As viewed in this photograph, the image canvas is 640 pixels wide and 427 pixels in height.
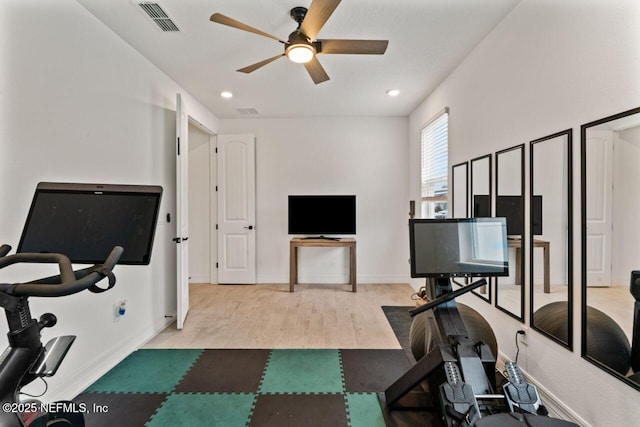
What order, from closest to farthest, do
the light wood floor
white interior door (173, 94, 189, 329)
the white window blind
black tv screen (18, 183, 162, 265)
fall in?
1. black tv screen (18, 183, 162, 265)
2. the light wood floor
3. white interior door (173, 94, 189, 329)
4. the white window blind

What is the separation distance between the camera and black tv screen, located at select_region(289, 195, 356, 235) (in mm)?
4574

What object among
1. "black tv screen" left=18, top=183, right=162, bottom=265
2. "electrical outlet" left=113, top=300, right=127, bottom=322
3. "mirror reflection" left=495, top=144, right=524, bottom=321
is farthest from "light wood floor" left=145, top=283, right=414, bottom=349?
"black tv screen" left=18, top=183, right=162, bottom=265

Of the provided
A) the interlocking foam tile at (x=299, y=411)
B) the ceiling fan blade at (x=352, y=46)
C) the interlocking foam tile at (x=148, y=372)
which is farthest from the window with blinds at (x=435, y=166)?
the interlocking foam tile at (x=148, y=372)

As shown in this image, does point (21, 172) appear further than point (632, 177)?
Yes

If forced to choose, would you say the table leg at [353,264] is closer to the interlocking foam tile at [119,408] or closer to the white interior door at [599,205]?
the interlocking foam tile at [119,408]

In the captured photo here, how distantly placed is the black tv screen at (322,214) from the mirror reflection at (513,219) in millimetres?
2463

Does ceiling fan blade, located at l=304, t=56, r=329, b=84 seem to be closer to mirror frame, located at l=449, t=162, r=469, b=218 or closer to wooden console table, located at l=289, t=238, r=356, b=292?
mirror frame, located at l=449, t=162, r=469, b=218

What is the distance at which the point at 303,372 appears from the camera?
2266 millimetres

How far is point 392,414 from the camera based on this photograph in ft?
5.96

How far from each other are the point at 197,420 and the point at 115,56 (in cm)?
285

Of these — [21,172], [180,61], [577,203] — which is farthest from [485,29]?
[21,172]

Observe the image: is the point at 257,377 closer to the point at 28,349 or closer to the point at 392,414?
the point at 392,414

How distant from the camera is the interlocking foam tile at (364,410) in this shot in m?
1.76

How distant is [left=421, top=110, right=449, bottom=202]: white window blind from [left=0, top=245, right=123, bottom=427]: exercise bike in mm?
3416
